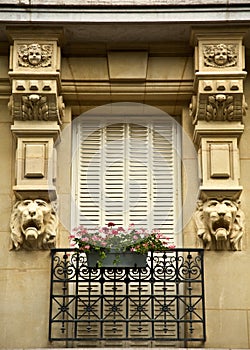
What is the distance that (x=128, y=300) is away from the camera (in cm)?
1145

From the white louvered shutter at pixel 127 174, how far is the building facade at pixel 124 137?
0.01m

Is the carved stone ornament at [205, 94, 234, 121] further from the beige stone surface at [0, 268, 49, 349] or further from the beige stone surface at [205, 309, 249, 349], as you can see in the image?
the beige stone surface at [0, 268, 49, 349]

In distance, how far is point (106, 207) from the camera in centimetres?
1204

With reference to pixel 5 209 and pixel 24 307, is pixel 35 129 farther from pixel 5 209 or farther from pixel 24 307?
pixel 24 307

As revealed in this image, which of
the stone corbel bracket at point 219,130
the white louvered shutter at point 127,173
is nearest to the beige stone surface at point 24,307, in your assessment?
the white louvered shutter at point 127,173

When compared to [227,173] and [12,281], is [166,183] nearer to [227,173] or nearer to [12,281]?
[227,173]

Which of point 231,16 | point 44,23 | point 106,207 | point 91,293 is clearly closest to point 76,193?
point 106,207

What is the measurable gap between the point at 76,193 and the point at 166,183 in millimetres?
1130

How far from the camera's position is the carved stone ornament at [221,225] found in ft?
37.3

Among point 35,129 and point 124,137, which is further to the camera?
point 124,137

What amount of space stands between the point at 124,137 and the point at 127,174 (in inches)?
20.2

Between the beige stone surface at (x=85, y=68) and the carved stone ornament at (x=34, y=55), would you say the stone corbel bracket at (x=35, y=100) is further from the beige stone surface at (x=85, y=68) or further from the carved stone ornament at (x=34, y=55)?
the beige stone surface at (x=85, y=68)

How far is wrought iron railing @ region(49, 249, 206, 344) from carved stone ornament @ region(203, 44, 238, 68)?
7.52ft

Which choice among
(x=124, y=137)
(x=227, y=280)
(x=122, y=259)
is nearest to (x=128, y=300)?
(x=122, y=259)
